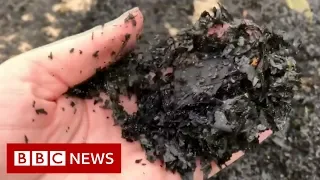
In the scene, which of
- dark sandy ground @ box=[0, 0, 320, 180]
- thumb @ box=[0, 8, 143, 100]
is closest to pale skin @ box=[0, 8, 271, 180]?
thumb @ box=[0, 8, 143, 100]

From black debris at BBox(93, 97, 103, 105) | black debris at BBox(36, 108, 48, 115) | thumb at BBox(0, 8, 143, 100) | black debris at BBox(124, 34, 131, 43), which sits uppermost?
black debris at BBox(124, 34, 131, 43)

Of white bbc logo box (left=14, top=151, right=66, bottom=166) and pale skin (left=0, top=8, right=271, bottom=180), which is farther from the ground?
pale skin (left=0, top=8, right=271, bottom=180)

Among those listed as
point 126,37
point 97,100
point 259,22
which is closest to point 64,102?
point 97,100

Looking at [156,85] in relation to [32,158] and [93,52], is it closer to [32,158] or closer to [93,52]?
[93,52]

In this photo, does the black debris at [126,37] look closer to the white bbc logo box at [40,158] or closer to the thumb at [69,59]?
the thumb at [69,59]

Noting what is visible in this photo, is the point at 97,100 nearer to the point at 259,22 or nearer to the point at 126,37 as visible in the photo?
the point at 126,37

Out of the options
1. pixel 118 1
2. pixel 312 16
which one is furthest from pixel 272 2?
pixel 118 1

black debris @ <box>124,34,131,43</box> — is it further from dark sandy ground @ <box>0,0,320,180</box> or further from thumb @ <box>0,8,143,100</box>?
dark sandy ground @ <box>0,0,320,180</box>
